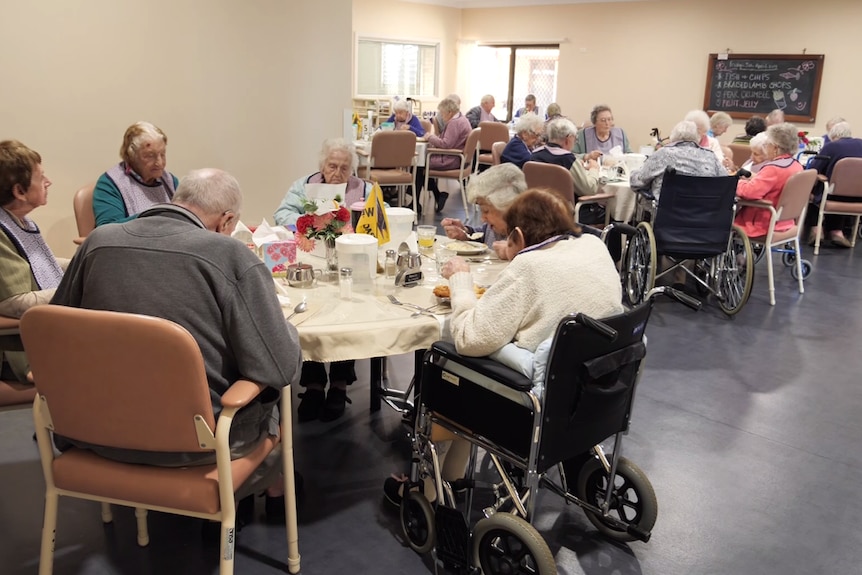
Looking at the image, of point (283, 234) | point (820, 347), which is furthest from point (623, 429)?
point (820, 347)

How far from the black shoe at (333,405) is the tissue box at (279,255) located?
0.74 meters

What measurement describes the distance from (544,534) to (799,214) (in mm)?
3554

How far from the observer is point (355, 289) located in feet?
7.29

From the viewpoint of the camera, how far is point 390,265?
2.44 m

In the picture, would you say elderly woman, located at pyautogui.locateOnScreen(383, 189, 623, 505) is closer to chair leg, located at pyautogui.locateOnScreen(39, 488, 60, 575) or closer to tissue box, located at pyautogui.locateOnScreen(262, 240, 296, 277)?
tissue box, located at pyautogui.locateOnScreen(262, 240, 296, 277)

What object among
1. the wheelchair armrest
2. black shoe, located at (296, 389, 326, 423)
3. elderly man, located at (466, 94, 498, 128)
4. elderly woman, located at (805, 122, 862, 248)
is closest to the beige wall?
black shoe, located at (296, 389, 326, 423)

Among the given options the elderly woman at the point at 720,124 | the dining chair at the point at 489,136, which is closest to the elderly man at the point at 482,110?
the dining chair at the point at 489,136

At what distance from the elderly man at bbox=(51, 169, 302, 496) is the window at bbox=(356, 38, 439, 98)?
994cm

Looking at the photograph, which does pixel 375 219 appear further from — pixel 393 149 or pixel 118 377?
pixel 393 149

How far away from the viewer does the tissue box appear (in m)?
2.31

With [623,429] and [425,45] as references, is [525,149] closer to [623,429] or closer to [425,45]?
[623,429]

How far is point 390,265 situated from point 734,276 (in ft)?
9.25

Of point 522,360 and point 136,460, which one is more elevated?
point 522,360

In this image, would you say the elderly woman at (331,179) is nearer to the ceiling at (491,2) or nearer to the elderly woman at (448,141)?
the elderly woman at (448,141)
